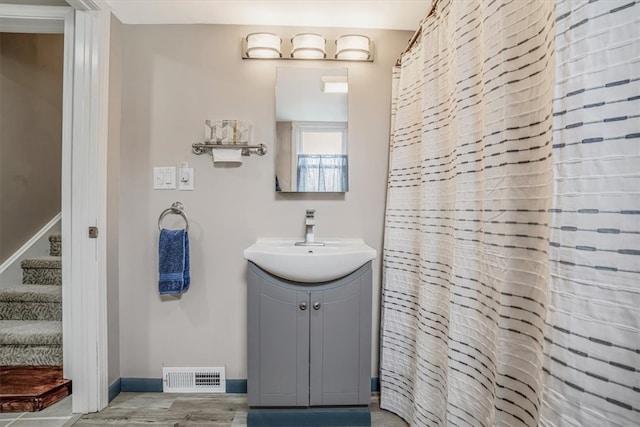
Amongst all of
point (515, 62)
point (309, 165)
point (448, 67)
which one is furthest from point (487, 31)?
point (309, 165)

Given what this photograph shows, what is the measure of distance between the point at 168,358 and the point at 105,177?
3.63ft

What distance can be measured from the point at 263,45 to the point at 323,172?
80 cm

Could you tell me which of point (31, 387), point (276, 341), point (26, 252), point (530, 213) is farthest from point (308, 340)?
point (26, 252)

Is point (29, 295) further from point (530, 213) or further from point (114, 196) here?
point (530, 213)

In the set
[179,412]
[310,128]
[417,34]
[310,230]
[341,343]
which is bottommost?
[179,412]

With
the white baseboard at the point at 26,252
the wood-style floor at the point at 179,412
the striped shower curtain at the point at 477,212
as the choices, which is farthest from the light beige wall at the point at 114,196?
the striped shower curtain at the point at 477,212

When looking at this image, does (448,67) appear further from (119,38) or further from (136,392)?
(136,392)

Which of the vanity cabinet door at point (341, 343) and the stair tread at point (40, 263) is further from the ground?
the stair tread at point (40, 263)

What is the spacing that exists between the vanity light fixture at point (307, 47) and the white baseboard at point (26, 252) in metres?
2.18

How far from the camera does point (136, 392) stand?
2.00 m

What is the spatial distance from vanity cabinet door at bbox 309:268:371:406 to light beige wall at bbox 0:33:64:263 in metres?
2.39

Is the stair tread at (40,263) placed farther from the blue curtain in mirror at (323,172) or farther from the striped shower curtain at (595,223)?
the striped shower curtain at (595,223)

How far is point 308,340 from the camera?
5.41 feet

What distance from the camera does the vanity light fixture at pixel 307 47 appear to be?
1.94 metres
